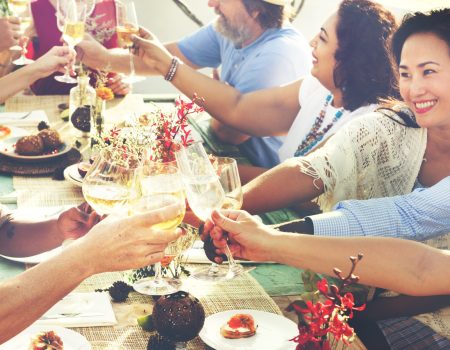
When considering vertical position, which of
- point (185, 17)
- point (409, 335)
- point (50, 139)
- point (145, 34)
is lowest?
point (409, 335)

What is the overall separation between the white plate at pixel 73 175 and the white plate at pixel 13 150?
4.8 inches

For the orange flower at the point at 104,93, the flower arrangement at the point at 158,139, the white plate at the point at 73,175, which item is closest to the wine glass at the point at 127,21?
the orange flower at the point at 104,93

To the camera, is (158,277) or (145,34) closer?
(158,277)

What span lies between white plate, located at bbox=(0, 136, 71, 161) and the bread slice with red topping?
1205mm

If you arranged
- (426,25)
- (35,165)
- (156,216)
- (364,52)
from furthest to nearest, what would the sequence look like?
1. (364,52)
2. (35,165)
3. (426,25)
4. (156,216)

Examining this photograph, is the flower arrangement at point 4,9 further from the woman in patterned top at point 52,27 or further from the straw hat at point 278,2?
the straw hat at point 278,2

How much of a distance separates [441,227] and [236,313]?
683 mm

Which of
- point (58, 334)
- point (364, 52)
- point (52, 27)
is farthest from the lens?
point (52, 27)

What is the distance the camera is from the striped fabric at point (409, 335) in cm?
197

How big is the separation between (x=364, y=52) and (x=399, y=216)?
886 mm

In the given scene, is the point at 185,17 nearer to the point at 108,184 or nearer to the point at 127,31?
the point at 127,31

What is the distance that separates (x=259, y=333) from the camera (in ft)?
5.09

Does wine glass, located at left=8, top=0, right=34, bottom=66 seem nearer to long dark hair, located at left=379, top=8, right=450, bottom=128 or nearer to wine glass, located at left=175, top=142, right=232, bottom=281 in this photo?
long dark hair, located at left=379, top=8, right=450, bottom=128

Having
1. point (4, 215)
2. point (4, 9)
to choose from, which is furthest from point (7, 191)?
point (4, 9)
